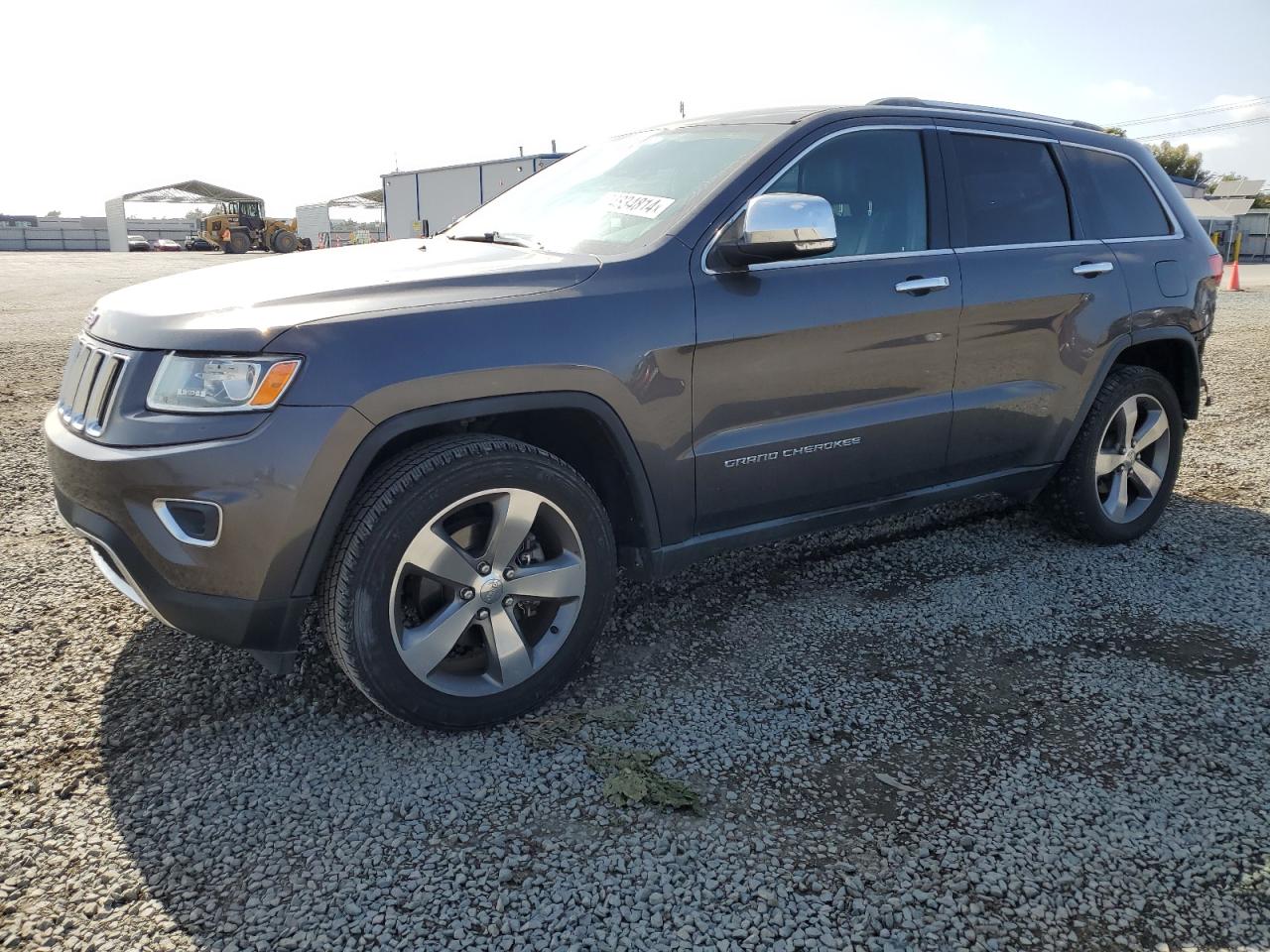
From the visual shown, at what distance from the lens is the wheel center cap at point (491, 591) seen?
9.11 feet

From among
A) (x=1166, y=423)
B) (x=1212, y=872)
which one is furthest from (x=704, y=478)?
(x=1166, y=423)

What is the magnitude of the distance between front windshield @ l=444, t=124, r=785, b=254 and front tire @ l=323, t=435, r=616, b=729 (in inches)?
35.1

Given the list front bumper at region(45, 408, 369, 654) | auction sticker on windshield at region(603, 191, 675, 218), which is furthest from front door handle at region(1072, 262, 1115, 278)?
front bumper at region(45, 408, 369, 654)

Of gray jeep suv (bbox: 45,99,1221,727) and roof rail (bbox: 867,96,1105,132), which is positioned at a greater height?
roof rail (bbox: 867,96,1105,132)

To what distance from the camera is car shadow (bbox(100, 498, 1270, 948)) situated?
7.31 feet

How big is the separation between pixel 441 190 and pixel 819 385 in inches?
1420

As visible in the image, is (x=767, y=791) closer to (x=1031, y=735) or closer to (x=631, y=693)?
(x=631, y=693)

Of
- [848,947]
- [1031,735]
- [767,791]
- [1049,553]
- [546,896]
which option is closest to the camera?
[848,947]

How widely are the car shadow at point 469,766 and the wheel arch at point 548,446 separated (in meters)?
0.53

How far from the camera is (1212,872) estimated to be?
90.7 inches

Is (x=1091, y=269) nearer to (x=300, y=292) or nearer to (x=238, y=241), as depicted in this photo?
(x=300, y=292)

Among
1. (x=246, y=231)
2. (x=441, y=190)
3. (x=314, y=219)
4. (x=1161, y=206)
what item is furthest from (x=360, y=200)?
(x=1161, y=206)

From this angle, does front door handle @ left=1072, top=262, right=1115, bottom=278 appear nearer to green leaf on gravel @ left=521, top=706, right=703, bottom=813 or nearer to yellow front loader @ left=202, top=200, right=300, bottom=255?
green leaf on gravel @ left=521, top=706, right=703, bottom=813

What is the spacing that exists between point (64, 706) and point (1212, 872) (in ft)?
10.5
